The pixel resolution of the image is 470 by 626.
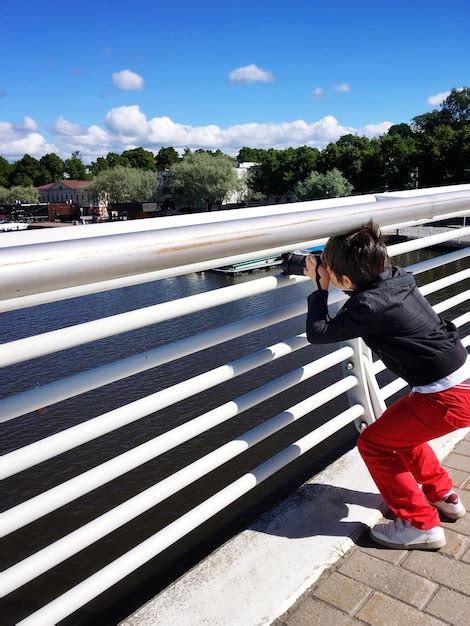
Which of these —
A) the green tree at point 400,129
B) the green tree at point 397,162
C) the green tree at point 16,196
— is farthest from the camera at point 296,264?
the green tree at point 16,196

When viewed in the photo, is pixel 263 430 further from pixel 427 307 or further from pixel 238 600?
pixel 427 307

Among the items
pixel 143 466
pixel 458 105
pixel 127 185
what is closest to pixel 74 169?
pixel 127 185

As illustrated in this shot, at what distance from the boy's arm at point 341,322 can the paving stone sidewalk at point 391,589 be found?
0.71m

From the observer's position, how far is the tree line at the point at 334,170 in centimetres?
5616

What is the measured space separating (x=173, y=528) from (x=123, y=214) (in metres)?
77.0

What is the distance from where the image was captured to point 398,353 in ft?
5.77

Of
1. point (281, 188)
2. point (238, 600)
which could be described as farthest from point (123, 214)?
point (238, 600)

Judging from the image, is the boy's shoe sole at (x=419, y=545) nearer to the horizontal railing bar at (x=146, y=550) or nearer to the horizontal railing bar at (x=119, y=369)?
the horizontal railing bar at (x=146, y=550)

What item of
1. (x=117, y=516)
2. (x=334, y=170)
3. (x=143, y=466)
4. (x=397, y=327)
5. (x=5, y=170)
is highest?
(x=5, y=170)

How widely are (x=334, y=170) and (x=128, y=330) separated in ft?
220

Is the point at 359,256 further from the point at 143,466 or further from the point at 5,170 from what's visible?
the point at 5,170

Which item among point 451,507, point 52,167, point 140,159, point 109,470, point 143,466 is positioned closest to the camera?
point 109,470

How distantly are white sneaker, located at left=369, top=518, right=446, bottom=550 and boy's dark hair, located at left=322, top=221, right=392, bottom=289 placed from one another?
804mm

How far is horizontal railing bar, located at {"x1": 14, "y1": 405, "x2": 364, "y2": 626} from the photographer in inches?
52.2
